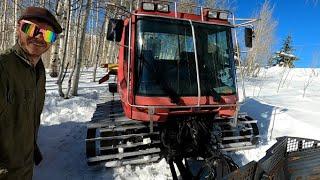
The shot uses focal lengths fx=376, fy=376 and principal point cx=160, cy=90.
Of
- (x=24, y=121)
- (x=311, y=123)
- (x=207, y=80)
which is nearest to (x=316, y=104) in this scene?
(x=311, y=123)

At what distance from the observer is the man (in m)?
2.25

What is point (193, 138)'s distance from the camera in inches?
209

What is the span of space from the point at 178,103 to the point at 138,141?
88 cm

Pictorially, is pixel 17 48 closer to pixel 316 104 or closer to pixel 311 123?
pixel 311 123

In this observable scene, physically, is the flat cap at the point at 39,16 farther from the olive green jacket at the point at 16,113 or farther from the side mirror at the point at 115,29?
the side mirror at the point at 115,29

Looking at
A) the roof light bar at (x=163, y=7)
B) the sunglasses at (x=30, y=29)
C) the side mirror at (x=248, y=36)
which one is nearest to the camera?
the sunglasses at (x=30, y=29)

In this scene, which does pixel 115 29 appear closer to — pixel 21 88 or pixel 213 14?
pixel 213 14

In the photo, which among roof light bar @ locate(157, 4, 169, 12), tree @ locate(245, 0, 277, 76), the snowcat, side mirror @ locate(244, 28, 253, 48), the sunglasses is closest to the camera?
the sunglasses

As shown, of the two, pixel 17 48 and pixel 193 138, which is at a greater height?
pixel 17 48

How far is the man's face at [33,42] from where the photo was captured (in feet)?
7.73

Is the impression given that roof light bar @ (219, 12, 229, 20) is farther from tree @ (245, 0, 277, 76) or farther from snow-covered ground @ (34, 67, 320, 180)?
tree @ (245, 0, 277, 76)

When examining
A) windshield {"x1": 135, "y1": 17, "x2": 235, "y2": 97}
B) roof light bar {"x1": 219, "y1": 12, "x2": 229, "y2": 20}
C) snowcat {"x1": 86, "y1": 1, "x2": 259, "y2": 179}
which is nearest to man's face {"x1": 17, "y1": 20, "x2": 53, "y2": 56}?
snowcat {"x1": 86, "y1": 1, "x2": 259, "y2": 179}

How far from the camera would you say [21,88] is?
235 cm

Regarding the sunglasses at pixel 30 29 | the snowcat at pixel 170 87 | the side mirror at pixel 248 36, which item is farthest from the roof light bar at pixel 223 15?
the sunglasses at pixel 30 29
